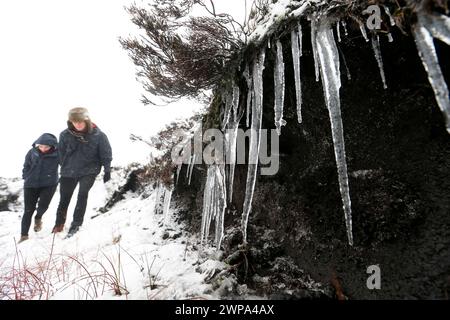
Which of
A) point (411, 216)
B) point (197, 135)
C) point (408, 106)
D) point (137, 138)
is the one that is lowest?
point (411, 216)

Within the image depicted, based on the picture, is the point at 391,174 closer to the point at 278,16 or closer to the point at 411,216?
the point at 411,216

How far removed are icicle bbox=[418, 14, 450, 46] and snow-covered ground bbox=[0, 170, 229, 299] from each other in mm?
1726

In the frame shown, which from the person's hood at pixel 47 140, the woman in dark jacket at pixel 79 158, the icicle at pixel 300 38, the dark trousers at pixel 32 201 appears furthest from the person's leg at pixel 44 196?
the icicle at pixel 300 38

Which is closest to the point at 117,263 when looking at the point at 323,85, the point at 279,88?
the point at 279,88

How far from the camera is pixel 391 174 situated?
172cm

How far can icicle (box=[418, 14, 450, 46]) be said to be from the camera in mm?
1096

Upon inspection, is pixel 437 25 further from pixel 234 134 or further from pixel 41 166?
pixel 41 166

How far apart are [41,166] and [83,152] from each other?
82cm

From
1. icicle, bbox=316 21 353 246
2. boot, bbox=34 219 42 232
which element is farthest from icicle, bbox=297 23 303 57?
boot, bbox=34 219 42 232

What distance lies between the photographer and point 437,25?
3.69 feet

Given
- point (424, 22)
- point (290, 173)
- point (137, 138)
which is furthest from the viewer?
point (137, 138)

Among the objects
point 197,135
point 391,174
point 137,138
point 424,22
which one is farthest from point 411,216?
point 137,138

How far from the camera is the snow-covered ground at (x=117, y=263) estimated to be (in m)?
2.02
